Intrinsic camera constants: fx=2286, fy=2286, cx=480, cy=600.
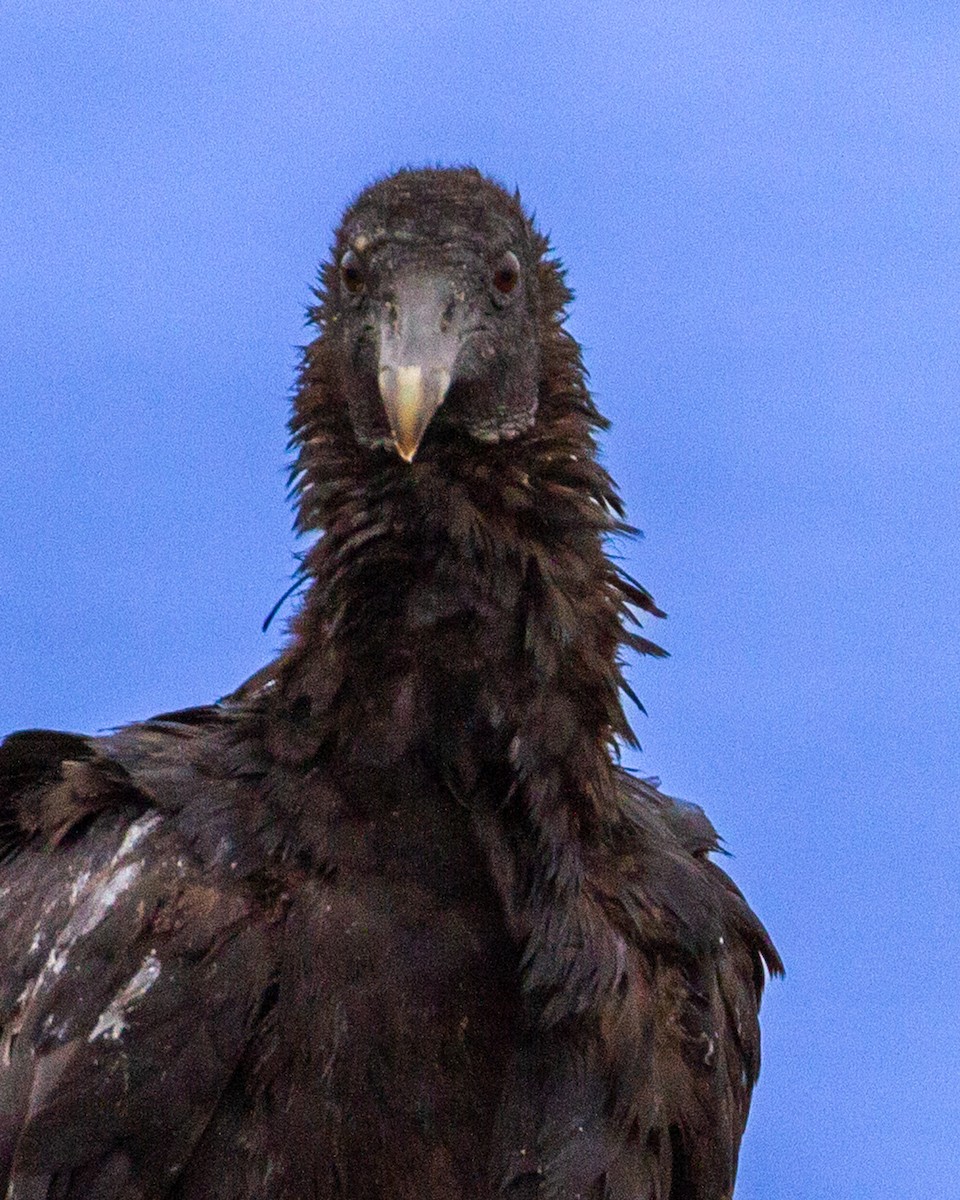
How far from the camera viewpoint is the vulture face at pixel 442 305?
5.11 metres

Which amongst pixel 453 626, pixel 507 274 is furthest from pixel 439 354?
pixel 453 626

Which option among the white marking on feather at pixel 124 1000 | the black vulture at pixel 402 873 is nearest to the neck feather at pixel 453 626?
the black vulture at pixel 402 873

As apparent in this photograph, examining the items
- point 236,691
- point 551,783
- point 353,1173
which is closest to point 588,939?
point 551,783

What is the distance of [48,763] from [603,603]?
55.1 inches

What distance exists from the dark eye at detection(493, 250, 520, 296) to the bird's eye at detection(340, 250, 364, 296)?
0.32 m

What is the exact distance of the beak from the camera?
191 inches

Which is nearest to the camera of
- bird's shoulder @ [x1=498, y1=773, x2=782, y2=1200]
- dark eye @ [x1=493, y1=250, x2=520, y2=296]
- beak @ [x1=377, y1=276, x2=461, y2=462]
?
beak @ [x1=377, y1=276, x2=461, y2=462]

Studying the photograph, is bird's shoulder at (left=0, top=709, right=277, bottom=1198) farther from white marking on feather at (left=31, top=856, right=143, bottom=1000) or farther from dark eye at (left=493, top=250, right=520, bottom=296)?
dark eye at (left=493, top=250, right=520, bottom=296)

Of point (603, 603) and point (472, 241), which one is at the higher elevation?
point (472, 241)

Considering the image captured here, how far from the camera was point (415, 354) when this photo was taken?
497cm

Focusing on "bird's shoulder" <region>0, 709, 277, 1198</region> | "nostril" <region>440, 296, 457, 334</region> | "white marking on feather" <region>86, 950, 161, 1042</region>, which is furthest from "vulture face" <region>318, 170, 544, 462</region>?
"white marking on feather" <region>86, 950, 161, 1042</region>

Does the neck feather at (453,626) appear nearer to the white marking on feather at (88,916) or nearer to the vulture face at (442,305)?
the vulture face at (442,305)

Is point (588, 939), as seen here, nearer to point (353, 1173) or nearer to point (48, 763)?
point (353, 1173)

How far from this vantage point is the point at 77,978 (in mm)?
4977
